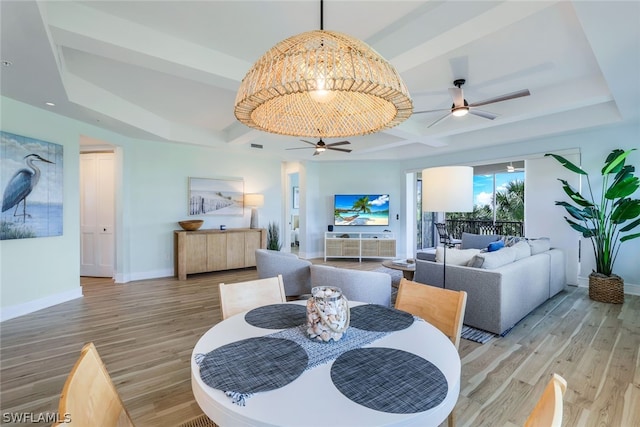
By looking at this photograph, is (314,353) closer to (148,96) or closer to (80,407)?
(80,407)

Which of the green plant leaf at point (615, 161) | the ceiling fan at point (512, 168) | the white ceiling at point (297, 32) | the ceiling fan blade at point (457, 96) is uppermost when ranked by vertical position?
the white ceiling at point (297, 32)

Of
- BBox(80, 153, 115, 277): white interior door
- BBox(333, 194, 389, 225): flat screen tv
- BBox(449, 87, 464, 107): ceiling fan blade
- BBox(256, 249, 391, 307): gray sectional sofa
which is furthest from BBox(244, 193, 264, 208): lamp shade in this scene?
BBox(449, 87, 464, 107): ceiling fan blade

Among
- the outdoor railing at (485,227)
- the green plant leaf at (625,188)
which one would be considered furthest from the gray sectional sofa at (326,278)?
the outdoor railing at (485,227)

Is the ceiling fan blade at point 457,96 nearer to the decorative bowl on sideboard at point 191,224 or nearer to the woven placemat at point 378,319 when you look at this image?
the woven placemat at point 378,319

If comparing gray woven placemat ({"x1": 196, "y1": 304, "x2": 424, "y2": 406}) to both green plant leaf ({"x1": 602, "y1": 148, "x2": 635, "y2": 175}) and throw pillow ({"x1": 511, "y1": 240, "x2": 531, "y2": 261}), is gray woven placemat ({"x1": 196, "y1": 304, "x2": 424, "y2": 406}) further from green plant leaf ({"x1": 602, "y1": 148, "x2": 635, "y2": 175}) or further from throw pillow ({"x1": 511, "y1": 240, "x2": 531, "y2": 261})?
green plant leaf ({"x1": 602, "y1": 148, "x2": 635, "y2": 175})

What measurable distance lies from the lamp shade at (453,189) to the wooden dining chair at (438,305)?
101 cm

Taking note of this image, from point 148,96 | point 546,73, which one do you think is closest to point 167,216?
point 148,96

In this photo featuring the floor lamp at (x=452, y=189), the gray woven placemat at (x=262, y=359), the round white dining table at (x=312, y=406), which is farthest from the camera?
the floor lamp at (x=452, y=189)

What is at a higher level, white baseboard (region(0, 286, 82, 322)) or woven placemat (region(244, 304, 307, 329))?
woven placemat (region(244, 304, 307, 329))

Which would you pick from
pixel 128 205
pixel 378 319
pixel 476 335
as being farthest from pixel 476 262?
pixel 128 205

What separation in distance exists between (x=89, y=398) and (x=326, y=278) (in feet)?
7.91

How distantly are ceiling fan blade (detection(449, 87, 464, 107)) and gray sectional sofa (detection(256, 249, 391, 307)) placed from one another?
81.0 inches

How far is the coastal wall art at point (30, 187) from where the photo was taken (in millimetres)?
3289

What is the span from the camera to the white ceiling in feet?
7.02
